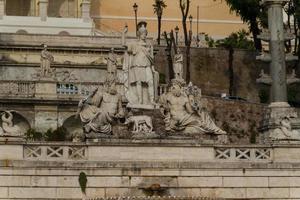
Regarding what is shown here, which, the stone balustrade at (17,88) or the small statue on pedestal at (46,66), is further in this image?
the small statue on pedestal at (46,66)

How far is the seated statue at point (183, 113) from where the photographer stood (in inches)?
1372

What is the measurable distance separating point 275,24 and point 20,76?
65.5 ft

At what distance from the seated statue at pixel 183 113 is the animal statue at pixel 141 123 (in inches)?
24.1

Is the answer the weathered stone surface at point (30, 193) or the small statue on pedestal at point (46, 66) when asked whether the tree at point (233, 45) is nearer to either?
the small statue on pedestal at point (46, 66)

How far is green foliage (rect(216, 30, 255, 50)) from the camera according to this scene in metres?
68.3

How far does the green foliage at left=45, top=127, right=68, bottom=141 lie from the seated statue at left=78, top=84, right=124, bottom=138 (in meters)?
10.9

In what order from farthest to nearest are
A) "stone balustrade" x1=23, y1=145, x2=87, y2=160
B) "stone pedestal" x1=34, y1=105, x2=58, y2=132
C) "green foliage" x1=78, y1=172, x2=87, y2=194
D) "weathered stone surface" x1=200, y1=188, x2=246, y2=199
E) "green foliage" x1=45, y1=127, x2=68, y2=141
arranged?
"stone pedestal" x1=34, y1=105, x2=58, y2=132 → "green foliage" x1=45, y1=127, x2=68, y2=141 → "weathered stone surface" x1=200, y1=188, x2=246, y2=199 → "stone balustrade" x1=23, y1=145, x2=87, y2=160 → "green foliage" x1=78, y1=172, x2=87, y2=194

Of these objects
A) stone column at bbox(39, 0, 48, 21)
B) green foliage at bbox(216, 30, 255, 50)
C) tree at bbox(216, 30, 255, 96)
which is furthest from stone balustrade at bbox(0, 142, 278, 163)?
stone column at bbox(39, 0, 48, 21)

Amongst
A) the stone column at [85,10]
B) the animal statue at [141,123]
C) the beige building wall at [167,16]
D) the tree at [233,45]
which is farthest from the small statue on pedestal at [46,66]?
the beige building wall at [167,16]

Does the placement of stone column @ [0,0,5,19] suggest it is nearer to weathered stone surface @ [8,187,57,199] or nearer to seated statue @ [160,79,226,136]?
seated statue @ [160,79,226,136]

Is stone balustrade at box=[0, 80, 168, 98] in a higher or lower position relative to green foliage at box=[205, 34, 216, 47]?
lower

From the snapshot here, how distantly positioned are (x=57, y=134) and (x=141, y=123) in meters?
12.3

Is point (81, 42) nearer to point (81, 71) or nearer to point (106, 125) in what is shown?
point (81, 71)

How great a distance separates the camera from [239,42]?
71.8m
